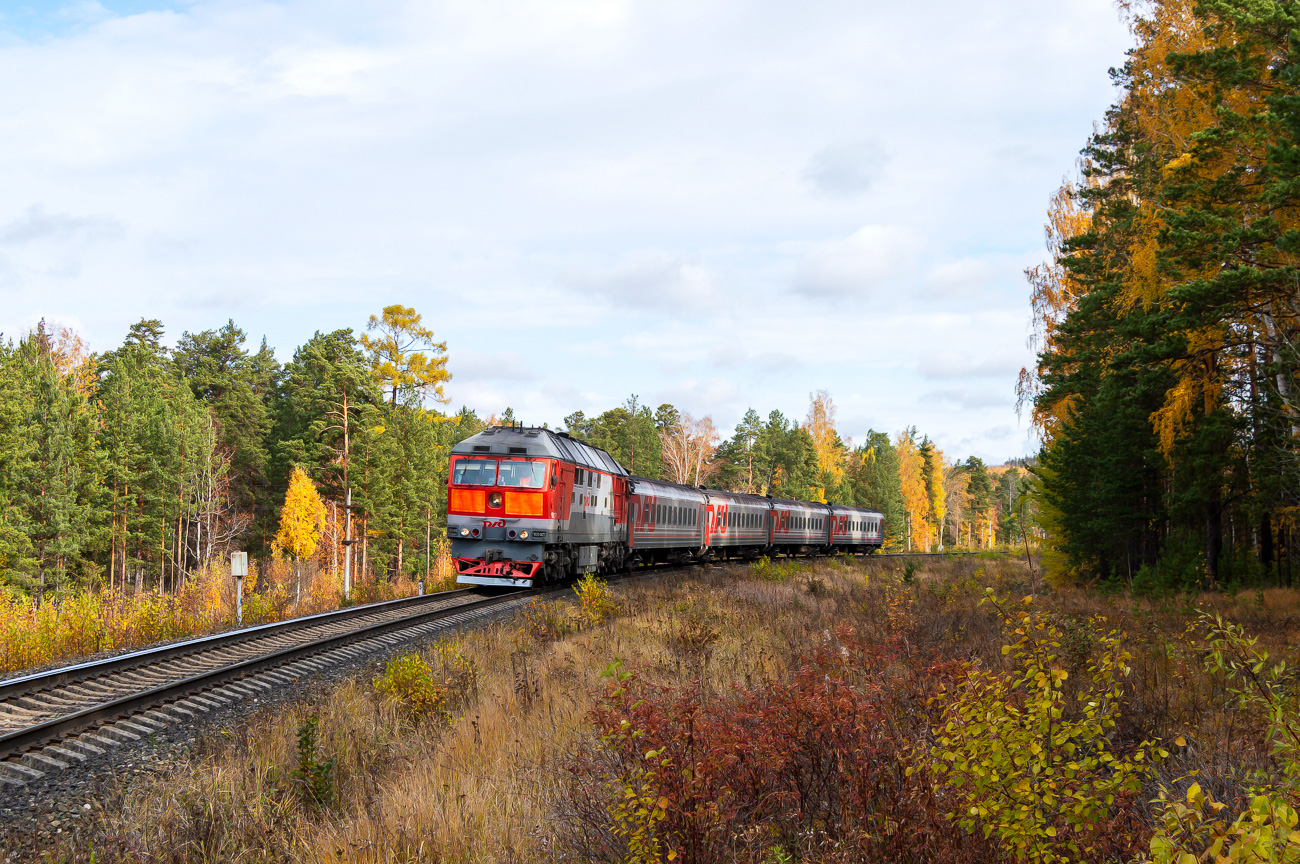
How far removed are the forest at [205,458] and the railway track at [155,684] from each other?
16265mm

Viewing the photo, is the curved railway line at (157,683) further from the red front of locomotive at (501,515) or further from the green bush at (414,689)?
the red front of locomotive at (501,515)

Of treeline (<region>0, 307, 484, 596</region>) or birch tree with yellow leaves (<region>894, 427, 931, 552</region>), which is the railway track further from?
birch tree with yellow leaves (<region>894, 427, 931, 552</region>)

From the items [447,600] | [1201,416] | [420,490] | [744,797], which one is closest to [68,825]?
[744,797]

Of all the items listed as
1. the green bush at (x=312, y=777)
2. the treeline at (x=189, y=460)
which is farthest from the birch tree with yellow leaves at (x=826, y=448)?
the green bush at (x=312, y=777)

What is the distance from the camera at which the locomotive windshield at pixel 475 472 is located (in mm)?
18219

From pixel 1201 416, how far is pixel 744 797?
19.3 metres

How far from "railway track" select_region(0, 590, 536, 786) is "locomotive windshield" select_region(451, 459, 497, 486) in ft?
16.6

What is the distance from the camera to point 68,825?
4.99 metres

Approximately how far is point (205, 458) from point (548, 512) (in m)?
38.8

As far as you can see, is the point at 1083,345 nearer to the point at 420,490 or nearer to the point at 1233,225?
the point at 1233,225

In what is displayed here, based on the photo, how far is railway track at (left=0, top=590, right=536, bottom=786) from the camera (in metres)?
6.42

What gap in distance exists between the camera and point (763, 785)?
454 cm

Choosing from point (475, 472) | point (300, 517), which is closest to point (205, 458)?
point (300, 517)

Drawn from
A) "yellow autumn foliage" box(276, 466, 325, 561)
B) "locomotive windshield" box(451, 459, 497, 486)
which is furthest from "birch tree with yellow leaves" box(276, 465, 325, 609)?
"locomotive windshield" box(451, 459, 497, 486)
